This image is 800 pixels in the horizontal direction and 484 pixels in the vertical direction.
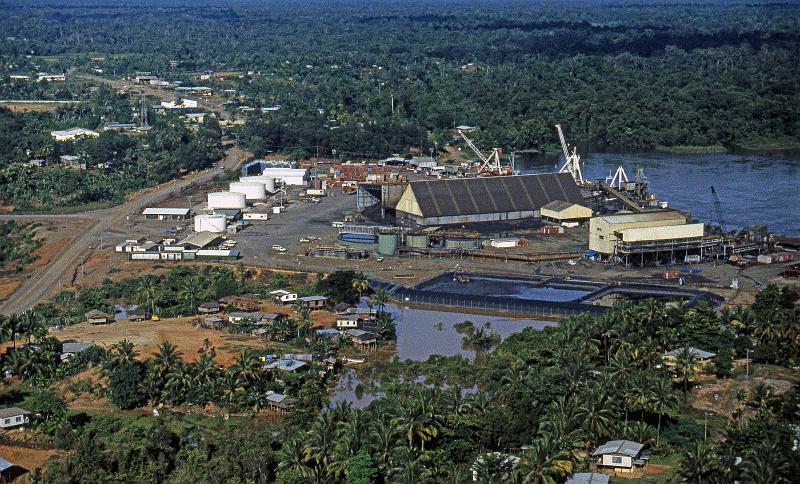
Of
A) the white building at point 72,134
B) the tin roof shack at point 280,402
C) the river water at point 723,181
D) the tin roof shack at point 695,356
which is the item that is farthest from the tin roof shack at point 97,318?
the white building at point 72,134

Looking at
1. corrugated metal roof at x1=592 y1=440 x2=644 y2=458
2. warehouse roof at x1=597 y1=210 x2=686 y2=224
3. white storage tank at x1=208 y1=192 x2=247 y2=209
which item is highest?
warehouse roof at x1=597 y1=210 x2=686 y2=224

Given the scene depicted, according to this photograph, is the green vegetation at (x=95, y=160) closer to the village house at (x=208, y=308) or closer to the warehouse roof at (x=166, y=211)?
the warehouse roof at (x=166, y=211)

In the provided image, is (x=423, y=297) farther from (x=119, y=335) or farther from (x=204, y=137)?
(x=204, y=137)

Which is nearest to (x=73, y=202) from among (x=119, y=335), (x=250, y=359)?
(x=119, y=335)

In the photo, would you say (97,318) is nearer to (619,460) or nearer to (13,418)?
(13,418)

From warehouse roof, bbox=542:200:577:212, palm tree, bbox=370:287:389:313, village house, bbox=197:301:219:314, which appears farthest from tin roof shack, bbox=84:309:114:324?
warehouse roof, bbox=542:200:577:212

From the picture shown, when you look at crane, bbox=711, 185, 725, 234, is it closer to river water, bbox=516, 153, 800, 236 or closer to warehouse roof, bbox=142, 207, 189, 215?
river water, bbox=516, 153, 800, 236

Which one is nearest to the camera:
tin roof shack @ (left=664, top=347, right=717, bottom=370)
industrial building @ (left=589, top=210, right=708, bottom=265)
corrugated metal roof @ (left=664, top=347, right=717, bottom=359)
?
tin roof shack @ (left=664, top=347, right=717, bottom=370)
